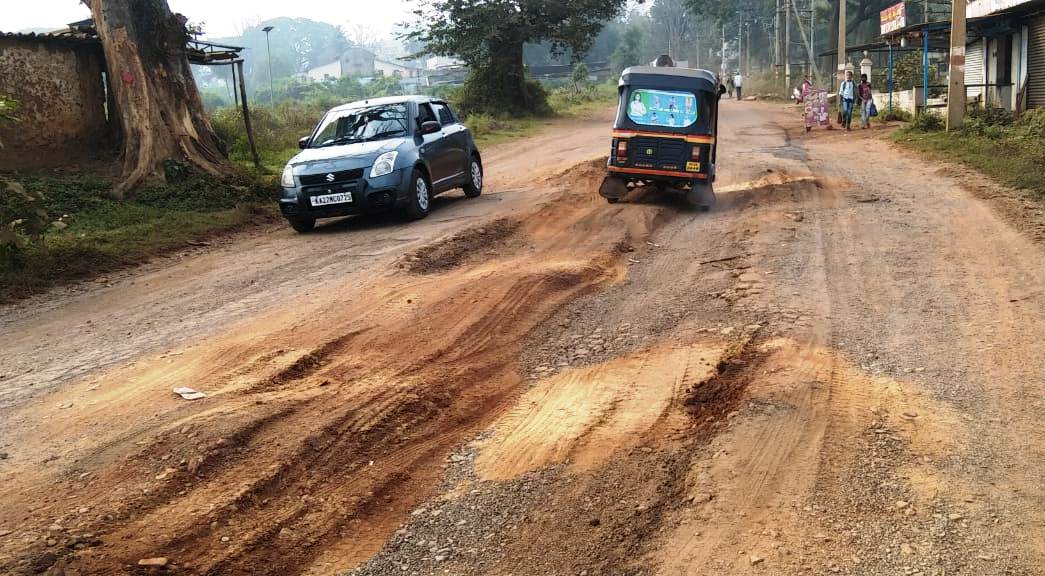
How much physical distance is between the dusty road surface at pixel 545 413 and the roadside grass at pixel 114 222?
831 mm

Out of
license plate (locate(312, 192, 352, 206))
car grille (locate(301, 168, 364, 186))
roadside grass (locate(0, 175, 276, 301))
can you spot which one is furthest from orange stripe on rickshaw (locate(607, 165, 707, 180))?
roadside grass (locate(0, 175, 276, 301))

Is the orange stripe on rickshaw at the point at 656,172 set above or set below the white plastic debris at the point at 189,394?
above

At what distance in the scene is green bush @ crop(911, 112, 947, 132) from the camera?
22.5 meters

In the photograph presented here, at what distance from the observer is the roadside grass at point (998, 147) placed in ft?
45.3

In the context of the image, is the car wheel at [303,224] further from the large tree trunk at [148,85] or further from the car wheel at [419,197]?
the large tree trunk at [148,85]

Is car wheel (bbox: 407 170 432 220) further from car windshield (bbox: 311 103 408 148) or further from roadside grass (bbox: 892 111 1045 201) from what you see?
roadside grass (bbox: 892 111 1045 201)

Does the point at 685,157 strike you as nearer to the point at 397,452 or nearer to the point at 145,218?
the point at 145,218

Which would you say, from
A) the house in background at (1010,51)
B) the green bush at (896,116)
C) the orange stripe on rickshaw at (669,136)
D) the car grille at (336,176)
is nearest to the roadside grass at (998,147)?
the house in background at (1010,51)

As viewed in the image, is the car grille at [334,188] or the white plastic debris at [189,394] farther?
the car grille at [334,188]

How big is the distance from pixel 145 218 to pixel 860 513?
38.8ft

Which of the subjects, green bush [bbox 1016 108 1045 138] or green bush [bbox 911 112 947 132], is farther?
green bush [bbox 911 112 947 132]

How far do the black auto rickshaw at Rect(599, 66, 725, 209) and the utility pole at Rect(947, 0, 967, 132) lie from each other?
1023 cm

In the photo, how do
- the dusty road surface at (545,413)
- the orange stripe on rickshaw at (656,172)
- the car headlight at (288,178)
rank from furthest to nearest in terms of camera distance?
the orange stripe on rickshaw at (656,172) → the car headlight at (288,178) → the dusty road surface at (545,413)

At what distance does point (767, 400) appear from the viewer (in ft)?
17.5
